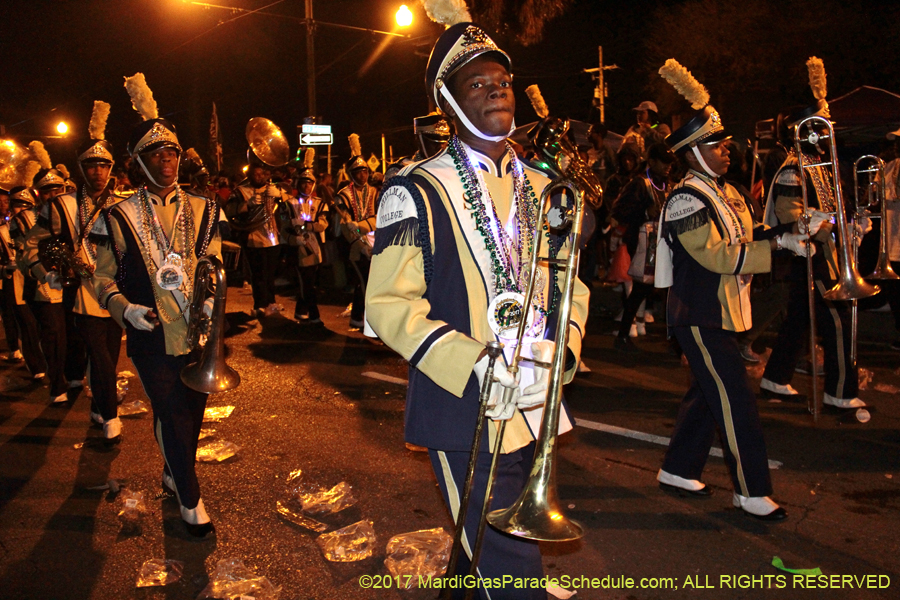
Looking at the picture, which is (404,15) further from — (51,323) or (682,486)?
(682,486)

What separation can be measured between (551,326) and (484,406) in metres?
0.57

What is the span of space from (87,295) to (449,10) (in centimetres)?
412

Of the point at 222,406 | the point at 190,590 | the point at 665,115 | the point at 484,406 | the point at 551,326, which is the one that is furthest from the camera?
the point at 665,115

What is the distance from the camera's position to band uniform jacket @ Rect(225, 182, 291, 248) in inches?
450

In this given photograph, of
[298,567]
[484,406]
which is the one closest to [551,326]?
[484,406]

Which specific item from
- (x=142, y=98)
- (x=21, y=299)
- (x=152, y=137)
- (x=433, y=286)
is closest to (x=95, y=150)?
(x=142, y=98)

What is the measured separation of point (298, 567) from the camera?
3777 mm

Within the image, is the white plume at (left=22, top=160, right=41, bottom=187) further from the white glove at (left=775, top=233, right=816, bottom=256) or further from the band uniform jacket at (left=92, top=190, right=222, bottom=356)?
the white glove at (left=775, top=233, right=816, bottom=256)

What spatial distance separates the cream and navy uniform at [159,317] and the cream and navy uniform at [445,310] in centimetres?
206

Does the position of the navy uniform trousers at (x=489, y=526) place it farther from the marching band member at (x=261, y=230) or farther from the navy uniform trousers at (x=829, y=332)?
the marching band member at (x=261, y=230)

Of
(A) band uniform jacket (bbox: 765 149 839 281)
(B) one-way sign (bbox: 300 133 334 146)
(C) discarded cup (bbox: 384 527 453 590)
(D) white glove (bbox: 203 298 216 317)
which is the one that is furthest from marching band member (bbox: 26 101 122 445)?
(B) one-way sign (bbox: 300 133 334 146)

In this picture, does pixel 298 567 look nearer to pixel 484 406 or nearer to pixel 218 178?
pixel 484 406

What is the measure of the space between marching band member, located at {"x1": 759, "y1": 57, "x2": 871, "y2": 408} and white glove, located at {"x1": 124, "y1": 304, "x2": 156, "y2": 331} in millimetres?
4408

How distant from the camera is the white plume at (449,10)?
2.69m
